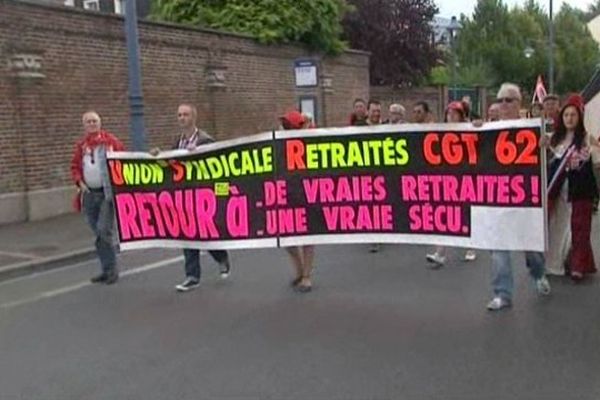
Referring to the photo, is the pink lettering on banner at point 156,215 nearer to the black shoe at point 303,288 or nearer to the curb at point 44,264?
the black shoe at point 303,288

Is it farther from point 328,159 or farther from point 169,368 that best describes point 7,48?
point 169,368

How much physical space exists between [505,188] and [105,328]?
3.31m

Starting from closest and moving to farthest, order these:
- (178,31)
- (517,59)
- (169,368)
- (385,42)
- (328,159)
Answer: (169,368) → (328,159) → (178,31) → (385,42) → (517,59)

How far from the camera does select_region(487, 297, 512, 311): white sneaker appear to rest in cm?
618

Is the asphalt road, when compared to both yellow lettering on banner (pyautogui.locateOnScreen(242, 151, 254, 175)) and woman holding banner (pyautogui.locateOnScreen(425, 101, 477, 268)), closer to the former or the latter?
woman holding banner (pyautogui.locateOnScreen(425, 101, 477, 268))

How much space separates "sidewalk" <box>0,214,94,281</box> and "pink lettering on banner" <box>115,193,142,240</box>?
1.84m

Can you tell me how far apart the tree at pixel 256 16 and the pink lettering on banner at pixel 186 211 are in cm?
1129

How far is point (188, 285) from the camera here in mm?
7336

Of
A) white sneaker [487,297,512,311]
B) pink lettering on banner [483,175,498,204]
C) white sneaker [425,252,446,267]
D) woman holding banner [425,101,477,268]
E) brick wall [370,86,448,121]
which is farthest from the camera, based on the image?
brick wall [370,86,448,121]

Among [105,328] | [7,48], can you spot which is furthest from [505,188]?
[7,48]

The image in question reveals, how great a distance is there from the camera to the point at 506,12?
161 ft

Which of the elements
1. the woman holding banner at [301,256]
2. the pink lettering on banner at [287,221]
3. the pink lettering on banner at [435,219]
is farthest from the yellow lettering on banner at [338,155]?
the pink lettering on banner at [435,219]

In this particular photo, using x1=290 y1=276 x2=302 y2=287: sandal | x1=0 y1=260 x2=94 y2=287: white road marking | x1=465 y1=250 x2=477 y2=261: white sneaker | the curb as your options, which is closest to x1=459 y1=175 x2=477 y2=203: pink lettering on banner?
x1=290 y1=276 x2=302 y2=287: sandal

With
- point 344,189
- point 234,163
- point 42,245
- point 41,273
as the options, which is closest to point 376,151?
point 344,189
